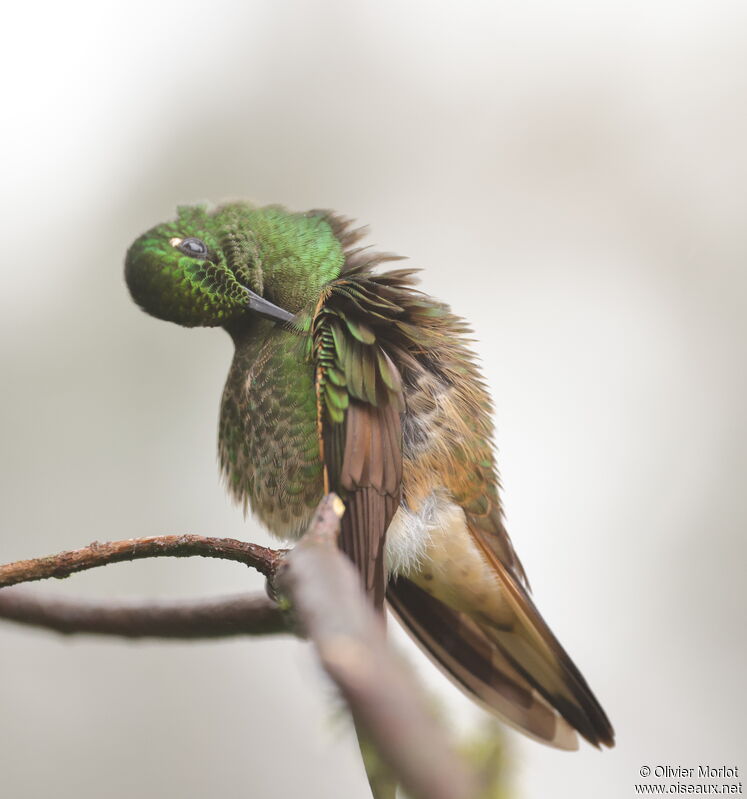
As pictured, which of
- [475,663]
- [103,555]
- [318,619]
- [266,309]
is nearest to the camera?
[318,619]

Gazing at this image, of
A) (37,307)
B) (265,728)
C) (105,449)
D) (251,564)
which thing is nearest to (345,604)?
(251,564)

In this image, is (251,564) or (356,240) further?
(356,240)

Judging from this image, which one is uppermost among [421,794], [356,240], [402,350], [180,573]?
[356,240]

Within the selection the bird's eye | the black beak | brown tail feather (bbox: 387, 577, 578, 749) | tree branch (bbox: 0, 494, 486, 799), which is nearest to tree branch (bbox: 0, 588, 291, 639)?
tree branch (bbox: 0, 494, 486, 799)

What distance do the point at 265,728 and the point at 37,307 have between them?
13.5 ft

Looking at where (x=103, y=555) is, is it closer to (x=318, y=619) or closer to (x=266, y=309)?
(x=318, y=619)

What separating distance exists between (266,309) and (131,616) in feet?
3.90

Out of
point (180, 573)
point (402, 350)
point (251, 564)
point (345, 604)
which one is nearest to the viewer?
point (345, 604)

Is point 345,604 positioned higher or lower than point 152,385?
higher

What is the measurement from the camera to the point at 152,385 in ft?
25.7

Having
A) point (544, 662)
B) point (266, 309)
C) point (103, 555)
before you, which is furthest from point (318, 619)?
point (266, 309)

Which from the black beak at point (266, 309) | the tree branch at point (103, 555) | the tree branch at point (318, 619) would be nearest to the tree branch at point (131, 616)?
the tree branch at point (318, 619)

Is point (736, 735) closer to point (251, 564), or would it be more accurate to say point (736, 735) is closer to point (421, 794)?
point (251, 564)

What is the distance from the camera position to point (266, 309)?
10.0ft
